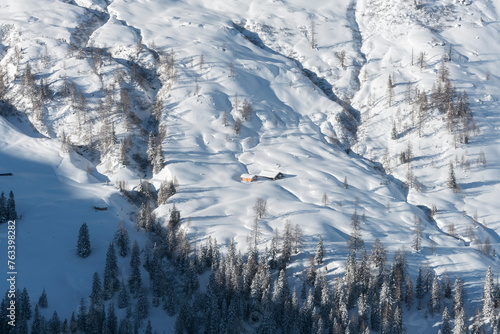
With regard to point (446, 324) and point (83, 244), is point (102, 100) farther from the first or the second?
point (446, 324)

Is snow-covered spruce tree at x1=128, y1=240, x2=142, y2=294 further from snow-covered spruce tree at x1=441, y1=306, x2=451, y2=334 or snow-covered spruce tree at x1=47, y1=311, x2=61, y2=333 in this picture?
snow-covered spruce tree at x1=441, y1=306, x2=451, y2=334

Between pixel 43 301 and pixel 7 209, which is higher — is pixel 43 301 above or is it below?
below

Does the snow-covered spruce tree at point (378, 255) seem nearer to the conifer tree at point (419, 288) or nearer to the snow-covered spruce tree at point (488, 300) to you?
the conifer tree at point (419, 288)

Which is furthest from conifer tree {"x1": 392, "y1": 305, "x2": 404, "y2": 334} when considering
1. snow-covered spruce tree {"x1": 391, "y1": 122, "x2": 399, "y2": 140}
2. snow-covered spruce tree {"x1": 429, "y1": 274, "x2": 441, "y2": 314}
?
snow-covered spruce tree {"x1": 391, "y1": 122, "x2": 399, "y2": 140}

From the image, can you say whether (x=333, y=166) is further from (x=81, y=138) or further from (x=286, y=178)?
(x=81, y=138)

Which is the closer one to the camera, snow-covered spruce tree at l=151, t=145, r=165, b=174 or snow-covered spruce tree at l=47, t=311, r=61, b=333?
snow-covered spruce tree at l=47, t=311, r=61, b=333

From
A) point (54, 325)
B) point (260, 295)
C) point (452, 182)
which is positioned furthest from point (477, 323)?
point (54, 325)
